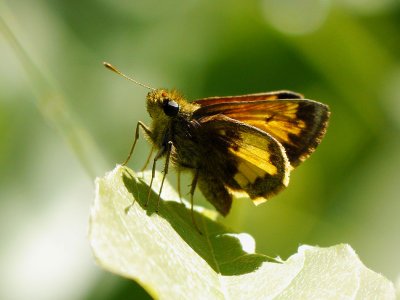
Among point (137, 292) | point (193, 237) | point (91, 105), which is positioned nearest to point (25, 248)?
point (137, 292)

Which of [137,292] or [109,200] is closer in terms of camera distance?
[109,200]

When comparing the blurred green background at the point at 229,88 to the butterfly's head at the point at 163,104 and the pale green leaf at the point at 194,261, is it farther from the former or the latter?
the pale green leaf at the point at 194,261

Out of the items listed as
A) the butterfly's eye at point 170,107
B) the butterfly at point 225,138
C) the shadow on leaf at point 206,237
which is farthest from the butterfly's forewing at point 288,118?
the shadow on leaf at point 206,237

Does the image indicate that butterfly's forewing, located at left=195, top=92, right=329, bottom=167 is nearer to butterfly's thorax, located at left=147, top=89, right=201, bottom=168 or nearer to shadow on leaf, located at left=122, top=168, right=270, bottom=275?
butterfly's thorax, located at left=147, top=89, right=201, bottom=168

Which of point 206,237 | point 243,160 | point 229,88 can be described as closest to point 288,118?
point 243,160

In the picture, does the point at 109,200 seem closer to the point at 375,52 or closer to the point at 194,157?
the point at 194,157

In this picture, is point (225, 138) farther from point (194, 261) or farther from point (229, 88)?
point (229, 88)

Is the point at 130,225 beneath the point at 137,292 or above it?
above

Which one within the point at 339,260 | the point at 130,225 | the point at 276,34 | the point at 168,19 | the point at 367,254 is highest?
the point at 168,19

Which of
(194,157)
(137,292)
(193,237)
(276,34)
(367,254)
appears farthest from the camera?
(276,34)
